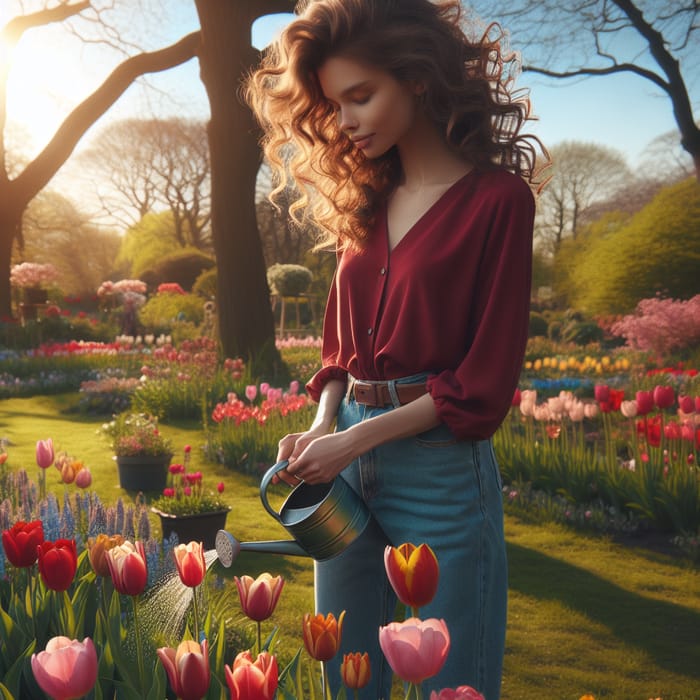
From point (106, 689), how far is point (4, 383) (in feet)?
34.0

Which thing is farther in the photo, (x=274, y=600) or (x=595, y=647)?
(x=595, y=647)

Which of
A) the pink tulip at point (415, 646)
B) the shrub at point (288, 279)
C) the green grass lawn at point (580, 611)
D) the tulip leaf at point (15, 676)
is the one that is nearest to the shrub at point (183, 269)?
the shrub at point (288, 279)

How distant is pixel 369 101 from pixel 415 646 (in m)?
1.14

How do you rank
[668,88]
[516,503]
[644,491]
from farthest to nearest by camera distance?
1. [668,88]
2. [516,503]
3. [644,491]

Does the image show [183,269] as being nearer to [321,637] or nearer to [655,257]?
[655,257]

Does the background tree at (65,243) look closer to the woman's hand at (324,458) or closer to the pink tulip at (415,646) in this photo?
the woman's hand at (324,458)

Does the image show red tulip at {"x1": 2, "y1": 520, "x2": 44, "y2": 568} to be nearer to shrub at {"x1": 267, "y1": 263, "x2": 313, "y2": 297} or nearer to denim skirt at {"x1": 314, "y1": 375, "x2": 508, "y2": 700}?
denim skirt at {"x1": 314, "y1": 375, "x2": 508, "y2": 700}

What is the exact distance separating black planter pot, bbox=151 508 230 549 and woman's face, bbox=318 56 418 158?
2.86m

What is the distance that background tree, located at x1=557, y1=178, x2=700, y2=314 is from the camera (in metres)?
16.3

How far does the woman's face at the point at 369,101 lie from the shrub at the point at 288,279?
1656 cm

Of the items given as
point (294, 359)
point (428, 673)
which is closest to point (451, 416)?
point (428, 673)

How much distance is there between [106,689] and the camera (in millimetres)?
1661

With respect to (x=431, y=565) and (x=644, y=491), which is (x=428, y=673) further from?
(x=644, y=491)

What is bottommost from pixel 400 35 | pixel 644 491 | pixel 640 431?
pixel 644 491
